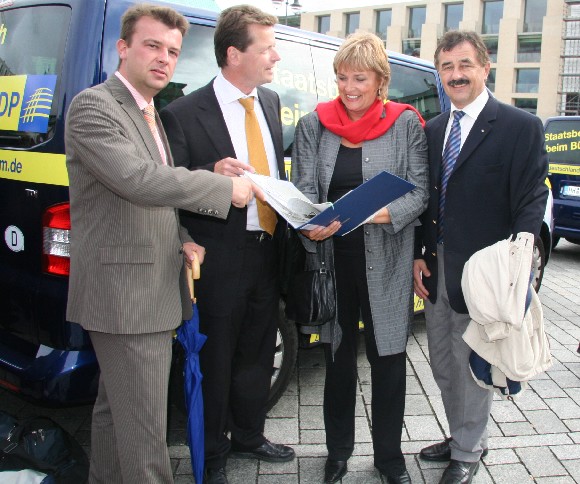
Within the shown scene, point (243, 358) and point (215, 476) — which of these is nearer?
point (215, 476)

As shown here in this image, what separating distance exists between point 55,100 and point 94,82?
0.21m

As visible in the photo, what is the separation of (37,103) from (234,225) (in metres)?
1.03

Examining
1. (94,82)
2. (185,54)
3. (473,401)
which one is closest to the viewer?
(94,82)

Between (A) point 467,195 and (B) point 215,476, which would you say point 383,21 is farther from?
(B) point 215,476

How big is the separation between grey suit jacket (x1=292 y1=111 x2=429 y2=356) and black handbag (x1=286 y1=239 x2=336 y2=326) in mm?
114

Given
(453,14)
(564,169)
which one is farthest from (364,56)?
(453,14)

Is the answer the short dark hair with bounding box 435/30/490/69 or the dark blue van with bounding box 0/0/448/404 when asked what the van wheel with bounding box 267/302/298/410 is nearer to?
the dark blue van with bounding box 0/0/448/404

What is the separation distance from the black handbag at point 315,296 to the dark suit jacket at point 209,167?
29 cm

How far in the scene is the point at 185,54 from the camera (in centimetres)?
294

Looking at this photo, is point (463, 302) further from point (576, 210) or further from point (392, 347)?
point (576, 210)

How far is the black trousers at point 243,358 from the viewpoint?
268 centimetres

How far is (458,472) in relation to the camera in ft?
9.05

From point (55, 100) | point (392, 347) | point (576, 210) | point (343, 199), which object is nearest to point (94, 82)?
point (55, 100)

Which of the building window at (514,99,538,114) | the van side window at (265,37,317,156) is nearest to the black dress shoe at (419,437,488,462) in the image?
the van side window at (265,37,317,156)
